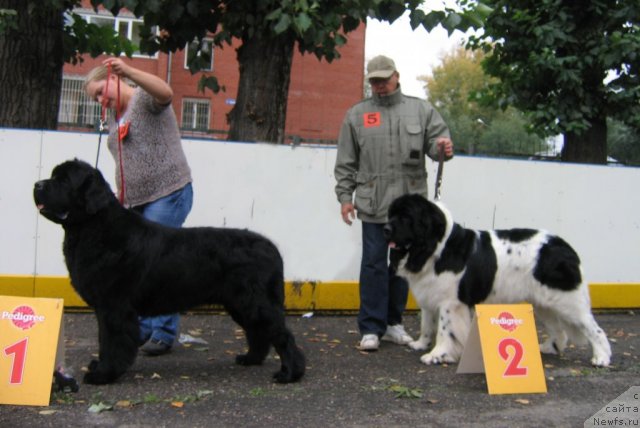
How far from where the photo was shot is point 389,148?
5715mm

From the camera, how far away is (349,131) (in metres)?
5.89

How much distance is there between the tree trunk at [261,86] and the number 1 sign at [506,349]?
383cm

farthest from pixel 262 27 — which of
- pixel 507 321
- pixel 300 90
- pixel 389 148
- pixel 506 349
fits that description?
pixel 300 90

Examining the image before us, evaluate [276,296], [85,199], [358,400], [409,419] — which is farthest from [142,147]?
[409,419]

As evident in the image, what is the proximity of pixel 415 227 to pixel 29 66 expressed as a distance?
16.4 feet

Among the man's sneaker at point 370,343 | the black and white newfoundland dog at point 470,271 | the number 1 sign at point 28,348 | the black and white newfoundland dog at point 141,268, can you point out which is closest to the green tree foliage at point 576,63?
the black and white newfoundland dog at point 470,271

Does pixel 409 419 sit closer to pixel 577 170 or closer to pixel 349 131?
pixel 349 131

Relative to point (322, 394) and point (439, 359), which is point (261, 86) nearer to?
point (439, 359)

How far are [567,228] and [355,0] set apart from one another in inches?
137

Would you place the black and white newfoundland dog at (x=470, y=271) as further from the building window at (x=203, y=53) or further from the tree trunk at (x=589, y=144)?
the tree trunk at (x=589, y=144)

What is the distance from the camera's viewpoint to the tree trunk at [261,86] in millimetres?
7656

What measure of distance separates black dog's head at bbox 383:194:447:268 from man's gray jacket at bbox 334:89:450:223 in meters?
0.48

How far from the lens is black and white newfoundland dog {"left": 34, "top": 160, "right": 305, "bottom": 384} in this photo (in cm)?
434

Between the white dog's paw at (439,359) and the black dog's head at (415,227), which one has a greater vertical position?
the black dog's head at (415,227)
